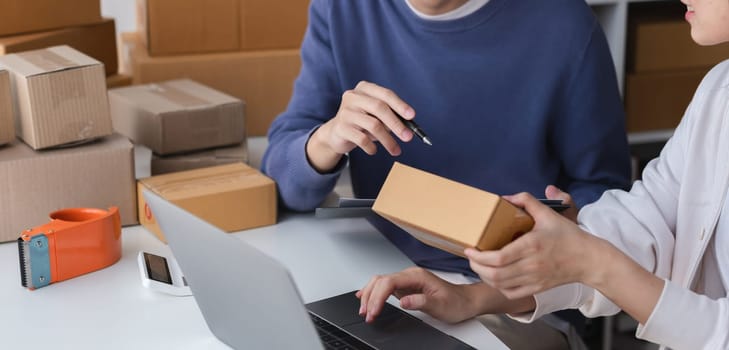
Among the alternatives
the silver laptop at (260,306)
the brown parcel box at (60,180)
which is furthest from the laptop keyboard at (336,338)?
the brown parcel box at (60,180)

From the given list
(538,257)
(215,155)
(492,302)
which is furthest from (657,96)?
(538,257)

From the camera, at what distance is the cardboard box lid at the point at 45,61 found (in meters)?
1.44

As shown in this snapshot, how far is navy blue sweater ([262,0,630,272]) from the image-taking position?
4.93ft

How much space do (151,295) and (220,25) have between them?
0.93m

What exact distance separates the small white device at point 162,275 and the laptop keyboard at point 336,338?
0.76 ft

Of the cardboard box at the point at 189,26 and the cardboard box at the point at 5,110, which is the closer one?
the cardboard box at the point at 5,110

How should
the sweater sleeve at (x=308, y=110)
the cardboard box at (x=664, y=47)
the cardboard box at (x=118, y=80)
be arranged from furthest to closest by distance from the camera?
the cardboard box at (x=664, y=47), the cardboard box at (x=118, y=80), the sweater sleeve at (x=308, y=110)

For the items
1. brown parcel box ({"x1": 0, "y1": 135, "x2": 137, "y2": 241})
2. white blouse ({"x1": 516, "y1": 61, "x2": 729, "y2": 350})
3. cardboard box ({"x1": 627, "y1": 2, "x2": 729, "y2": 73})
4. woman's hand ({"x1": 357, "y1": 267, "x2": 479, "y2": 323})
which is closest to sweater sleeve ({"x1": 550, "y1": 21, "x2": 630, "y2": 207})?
white blouse ({"x1": 516, "y1": 61, "x2": 729, "y2": 350})

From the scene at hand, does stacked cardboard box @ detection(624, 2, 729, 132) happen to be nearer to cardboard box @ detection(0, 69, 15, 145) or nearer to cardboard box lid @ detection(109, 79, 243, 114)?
cardboard box lid @ detection(109, 79, 243, 114)

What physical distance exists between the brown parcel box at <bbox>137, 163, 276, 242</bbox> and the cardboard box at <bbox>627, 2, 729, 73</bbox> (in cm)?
129

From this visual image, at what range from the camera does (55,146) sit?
146 cm

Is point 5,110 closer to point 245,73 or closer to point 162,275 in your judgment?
point 162,275

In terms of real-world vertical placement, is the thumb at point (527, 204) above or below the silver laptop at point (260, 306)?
above

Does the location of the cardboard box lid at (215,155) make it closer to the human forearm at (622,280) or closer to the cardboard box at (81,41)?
the cardboard box at (81,41)
